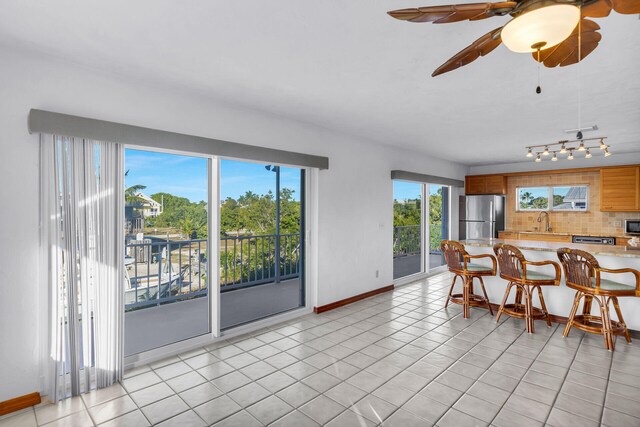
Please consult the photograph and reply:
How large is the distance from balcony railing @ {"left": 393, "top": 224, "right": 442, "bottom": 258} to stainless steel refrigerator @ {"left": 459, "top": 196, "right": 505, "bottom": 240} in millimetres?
673

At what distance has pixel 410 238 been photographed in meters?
7.34

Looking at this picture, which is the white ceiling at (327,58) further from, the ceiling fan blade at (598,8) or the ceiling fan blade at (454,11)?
the ceiling fan blade at (598,8)

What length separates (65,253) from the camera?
2422 millimetres

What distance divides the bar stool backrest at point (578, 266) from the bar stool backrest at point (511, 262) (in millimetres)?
411

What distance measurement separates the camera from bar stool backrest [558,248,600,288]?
3.24 m

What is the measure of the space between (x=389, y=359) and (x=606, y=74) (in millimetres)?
2995

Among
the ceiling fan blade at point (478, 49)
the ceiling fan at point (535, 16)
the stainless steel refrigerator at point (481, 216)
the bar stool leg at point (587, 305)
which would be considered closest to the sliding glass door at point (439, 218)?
the stainless steel refrigerator at point (481, 216)

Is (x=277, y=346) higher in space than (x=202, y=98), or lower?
lower

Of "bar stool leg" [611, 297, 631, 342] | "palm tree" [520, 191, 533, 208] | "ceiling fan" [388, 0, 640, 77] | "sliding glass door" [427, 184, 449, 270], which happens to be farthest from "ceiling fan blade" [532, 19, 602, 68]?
"palm tree" [520, 191, 533, 208]

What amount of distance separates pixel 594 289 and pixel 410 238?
4.14 metres

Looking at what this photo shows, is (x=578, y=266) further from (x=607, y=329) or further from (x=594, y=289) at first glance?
(x=607, y=329)

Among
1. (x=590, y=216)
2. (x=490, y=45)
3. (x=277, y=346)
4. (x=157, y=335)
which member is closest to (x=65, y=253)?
(x=157, y=335)

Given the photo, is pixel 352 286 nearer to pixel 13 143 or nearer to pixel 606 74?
pixel 606 74

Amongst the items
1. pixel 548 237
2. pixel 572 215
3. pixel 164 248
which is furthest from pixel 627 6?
pixel 572 215
